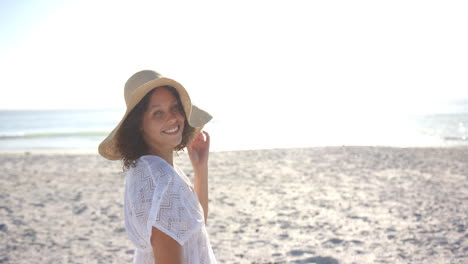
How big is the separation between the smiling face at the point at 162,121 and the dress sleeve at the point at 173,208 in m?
0.15

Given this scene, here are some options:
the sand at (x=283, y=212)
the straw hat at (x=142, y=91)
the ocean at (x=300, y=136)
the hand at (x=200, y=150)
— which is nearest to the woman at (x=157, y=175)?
the straw hat at (x=142, y=91)

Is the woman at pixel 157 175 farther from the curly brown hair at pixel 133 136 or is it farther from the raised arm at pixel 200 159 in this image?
the raised arm at pixel 200 159

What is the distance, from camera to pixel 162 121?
1.55 metres

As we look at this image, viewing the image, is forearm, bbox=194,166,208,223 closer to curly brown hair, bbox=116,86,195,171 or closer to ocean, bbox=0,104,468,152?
curly brown hair, bbox=116,86,195,171

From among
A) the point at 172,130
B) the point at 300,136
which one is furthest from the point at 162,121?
the point at 300,136

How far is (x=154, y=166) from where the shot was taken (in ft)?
4.72

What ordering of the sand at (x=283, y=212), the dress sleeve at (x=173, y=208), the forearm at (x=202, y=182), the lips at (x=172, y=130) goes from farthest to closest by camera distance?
the sand at (x=283, y=212) < the forearm at (x=202, y=182) < the lips at (x=172, y=130) < the dress sleeve at (x=173, y=208)

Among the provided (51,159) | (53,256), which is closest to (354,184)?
(53,256)

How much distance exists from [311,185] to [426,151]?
243 inches

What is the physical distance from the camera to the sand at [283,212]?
4605mm

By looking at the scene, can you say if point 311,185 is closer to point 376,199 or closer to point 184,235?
point 376,199

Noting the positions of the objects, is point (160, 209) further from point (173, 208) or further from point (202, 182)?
point (202, 182)

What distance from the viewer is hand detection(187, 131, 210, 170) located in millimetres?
1917

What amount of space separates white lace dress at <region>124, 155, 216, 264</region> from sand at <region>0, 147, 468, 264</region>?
308 centimetres
